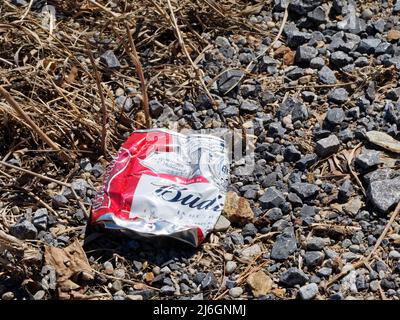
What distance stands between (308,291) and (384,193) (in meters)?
0.42

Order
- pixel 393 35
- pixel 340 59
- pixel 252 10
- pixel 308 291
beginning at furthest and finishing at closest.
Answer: pixel 252 10, pixel 393 35, pixel 340 59, pixel 308 291

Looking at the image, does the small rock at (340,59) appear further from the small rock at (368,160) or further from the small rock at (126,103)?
the small rock at (126,103)

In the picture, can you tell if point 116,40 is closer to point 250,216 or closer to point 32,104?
point 32,104

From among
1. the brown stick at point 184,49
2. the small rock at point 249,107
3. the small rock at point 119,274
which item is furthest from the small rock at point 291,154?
the small rock at point 119,274

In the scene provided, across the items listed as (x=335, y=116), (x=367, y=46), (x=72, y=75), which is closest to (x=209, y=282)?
(x=335, y=116)

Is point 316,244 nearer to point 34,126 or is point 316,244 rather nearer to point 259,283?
point 259,283

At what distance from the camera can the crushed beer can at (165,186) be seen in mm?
2422

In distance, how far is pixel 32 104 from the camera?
9.02ft

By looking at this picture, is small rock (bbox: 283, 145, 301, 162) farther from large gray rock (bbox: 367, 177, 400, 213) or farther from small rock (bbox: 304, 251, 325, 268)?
small rock (bbox: 304, 251, 325, 268)

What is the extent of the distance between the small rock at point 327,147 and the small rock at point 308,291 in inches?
21.1

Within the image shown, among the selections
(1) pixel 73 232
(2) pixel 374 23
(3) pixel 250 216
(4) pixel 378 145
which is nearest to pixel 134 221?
(1) pixel 73 232

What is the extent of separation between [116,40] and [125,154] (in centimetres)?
64

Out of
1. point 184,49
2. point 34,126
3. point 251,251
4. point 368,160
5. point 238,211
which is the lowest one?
point 251,251

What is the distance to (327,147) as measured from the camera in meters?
2.65
